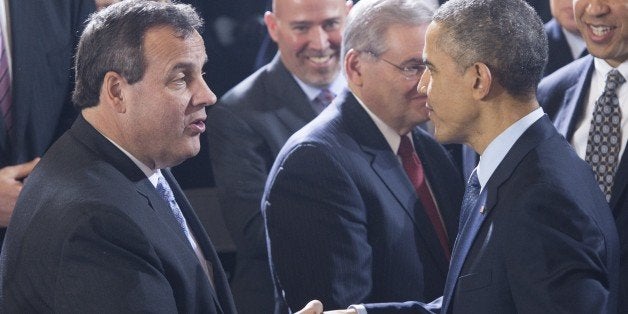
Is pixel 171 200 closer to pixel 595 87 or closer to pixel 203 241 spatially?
pixel 203 241

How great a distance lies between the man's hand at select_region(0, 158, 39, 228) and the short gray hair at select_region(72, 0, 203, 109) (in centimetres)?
78

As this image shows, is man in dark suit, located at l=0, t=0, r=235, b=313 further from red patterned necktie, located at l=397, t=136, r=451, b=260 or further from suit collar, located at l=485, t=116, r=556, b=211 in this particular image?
red patterned necktie, located at l=397, t=136, r=451, b=260

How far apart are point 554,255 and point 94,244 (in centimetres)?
94

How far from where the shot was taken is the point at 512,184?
2.44 meters

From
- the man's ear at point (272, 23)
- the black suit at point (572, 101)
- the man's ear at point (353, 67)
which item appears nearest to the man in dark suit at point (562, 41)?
the black suit at point (572, 101)

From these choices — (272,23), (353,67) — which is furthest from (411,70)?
(272,23)

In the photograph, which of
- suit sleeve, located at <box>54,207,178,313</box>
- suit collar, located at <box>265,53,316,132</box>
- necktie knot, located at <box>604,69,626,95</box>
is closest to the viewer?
suit sleeve, located at <box>54,207,178,313</box>

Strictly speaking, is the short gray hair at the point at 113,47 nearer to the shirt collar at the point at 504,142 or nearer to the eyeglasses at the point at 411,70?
the shirt collar at the point at 504,142

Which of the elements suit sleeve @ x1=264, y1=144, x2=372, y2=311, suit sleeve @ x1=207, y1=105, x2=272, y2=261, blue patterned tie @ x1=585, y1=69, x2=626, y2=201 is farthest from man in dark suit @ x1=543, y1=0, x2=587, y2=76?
suit sleeve @ x1=264, y1=144, x2=372, y2=311

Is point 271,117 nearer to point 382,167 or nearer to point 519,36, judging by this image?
point 382,167

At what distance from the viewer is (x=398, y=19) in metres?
3.34

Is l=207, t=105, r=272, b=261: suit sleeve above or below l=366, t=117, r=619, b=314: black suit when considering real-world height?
below

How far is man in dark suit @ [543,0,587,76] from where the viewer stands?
4.50 m

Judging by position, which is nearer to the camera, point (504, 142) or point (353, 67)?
point (504, 142)
